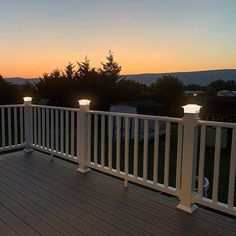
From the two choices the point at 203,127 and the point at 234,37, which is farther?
the point at 234,37

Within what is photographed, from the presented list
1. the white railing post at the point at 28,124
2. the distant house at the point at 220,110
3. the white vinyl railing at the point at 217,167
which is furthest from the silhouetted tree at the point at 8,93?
the white vinyl railing at the point at 217,167

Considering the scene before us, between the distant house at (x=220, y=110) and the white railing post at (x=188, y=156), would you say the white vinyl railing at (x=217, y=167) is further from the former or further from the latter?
the distant house at (x=220, y=110)

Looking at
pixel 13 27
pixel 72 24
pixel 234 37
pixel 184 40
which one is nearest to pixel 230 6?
pixel 234 37

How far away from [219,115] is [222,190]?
11.0m

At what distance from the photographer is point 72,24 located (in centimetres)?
1193

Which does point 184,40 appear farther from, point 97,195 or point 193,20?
point 97,195

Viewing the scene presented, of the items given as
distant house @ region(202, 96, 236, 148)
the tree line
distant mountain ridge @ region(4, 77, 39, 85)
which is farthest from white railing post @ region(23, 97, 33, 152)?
distant mountain ridge @ region(4, 77, 39, 85)

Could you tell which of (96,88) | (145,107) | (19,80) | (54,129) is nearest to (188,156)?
(54,129)

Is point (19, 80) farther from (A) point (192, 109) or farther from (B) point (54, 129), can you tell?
(A) point (192, 109)

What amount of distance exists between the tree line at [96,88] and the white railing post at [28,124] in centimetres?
1795

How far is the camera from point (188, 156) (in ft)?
9.29

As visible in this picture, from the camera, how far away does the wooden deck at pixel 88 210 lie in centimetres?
245

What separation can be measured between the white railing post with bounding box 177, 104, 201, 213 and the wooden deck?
0.40 feet

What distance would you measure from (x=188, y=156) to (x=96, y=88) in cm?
2507
